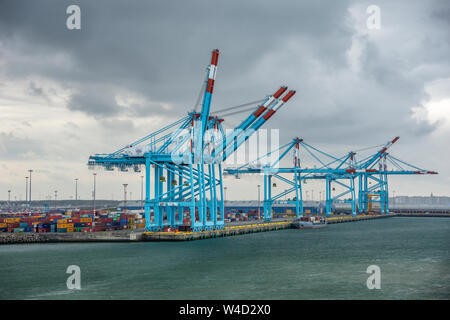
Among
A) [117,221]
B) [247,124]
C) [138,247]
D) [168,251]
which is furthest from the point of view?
[117,221]

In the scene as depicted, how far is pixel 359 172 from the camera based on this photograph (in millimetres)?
108375

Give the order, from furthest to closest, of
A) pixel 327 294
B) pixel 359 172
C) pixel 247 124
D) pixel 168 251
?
pixel 359 172, pixel 247 124, pixel 168 251, pixel 327 294

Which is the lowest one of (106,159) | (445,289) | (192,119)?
(445,289)

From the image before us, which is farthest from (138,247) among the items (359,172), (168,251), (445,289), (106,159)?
Answer: (359,172)

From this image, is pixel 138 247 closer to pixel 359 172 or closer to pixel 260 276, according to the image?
pixel 260 276

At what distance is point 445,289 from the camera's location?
26000 mm

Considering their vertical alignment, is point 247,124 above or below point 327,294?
above

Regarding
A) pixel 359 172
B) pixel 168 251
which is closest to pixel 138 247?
pixel 168 251

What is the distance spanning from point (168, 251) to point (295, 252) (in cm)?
1148

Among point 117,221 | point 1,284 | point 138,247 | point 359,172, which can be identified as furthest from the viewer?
point 359,172
